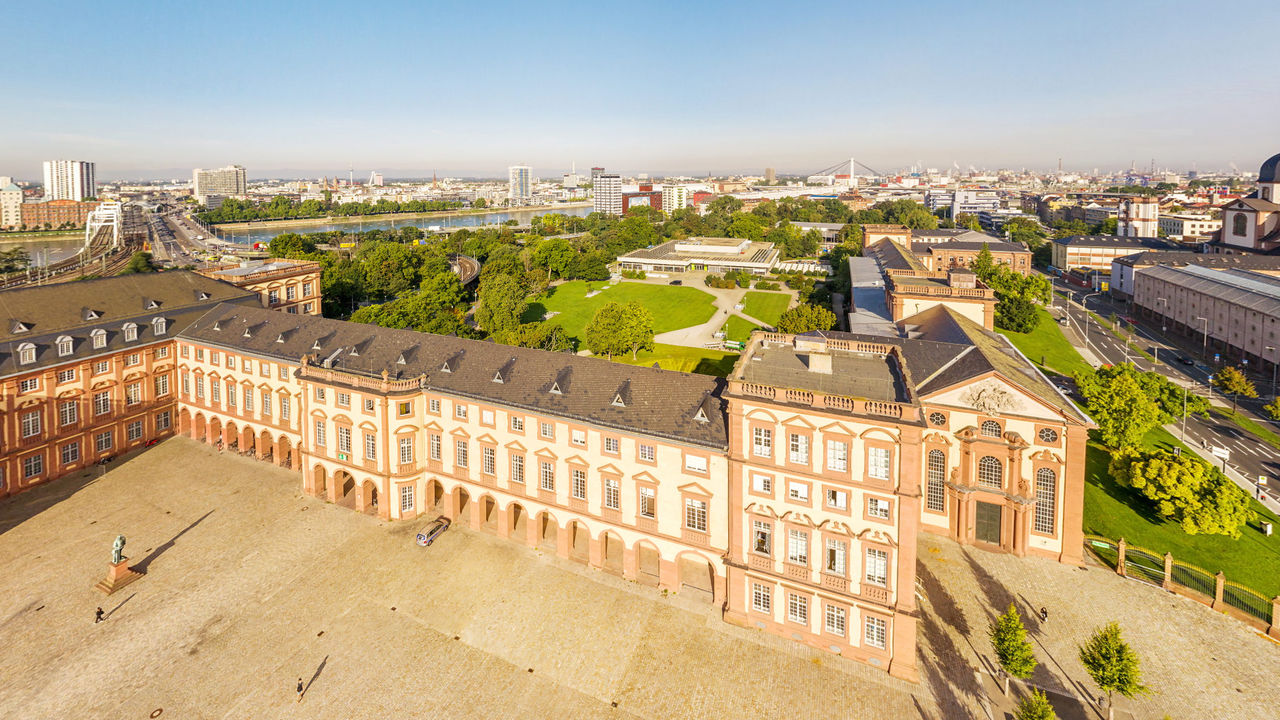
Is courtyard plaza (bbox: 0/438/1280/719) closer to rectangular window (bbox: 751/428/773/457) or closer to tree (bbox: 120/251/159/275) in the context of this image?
rectangular window (bbox: 751/428/773/457)

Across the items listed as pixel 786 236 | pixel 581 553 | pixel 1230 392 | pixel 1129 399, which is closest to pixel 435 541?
pixel 581 553

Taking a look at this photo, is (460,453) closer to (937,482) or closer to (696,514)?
(696,514)

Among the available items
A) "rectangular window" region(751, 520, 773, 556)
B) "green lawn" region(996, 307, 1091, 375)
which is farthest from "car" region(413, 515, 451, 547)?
"green lawn" region(996, 307, 1091, 375)

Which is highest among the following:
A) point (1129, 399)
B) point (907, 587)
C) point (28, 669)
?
point (1129, 399)

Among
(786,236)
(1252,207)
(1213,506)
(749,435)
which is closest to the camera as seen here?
(749,435)

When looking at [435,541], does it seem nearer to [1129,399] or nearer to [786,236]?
[1129,399]
